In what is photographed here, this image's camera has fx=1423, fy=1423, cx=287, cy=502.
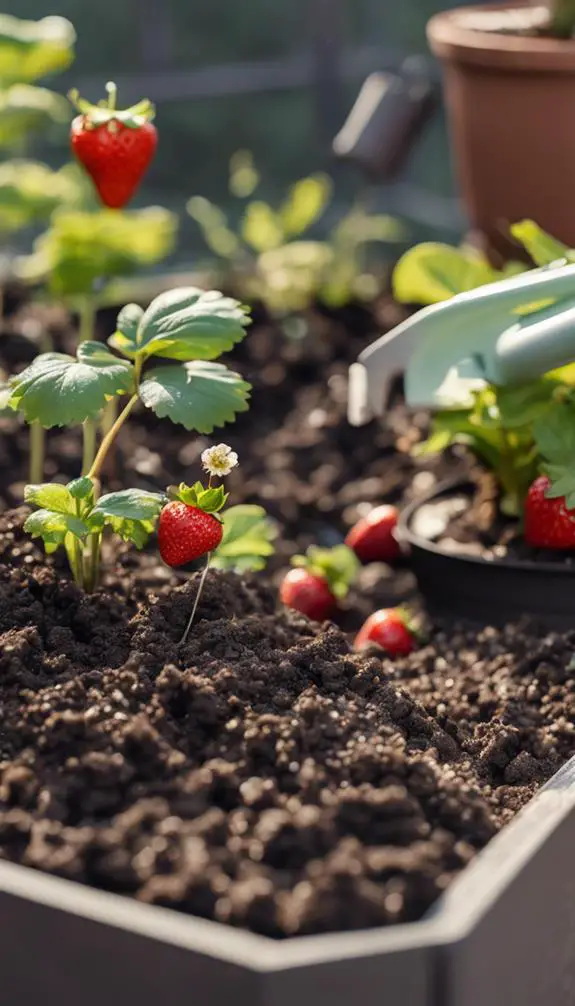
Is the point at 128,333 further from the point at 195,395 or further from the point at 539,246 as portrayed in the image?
the point at 539,246

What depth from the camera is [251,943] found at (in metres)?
1.08

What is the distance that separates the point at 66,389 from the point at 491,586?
2.49ft

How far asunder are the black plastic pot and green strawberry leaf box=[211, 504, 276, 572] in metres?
0.33

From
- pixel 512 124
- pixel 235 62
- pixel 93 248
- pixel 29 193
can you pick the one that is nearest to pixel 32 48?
pixel 29 193

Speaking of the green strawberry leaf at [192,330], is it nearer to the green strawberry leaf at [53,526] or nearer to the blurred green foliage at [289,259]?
the green strawberry leaf at [53,526]

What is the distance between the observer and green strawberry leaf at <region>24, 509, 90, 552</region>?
A: 155 centimetres

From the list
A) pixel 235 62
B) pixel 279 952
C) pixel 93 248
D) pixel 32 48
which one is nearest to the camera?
pixel 279 952

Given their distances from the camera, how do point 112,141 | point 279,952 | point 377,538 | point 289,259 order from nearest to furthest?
point 279,952 < point 112,141 < point 377,538 < point 289,259

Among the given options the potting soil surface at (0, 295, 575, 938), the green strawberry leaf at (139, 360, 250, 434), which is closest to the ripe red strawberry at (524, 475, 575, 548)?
the potting soil surface at (0, 295, 575, 938)

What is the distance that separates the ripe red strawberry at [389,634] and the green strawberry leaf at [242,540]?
21 centimetres

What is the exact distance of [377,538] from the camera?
7.55 ft

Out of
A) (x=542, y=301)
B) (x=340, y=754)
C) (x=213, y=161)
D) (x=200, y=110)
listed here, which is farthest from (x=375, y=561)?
(x=213, y=161)

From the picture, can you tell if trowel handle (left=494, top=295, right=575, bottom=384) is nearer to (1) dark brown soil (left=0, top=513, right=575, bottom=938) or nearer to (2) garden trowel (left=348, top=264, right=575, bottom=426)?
(2) garden trowel (left=348, top=264, right=575, bottom=426)

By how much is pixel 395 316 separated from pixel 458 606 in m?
1.24
